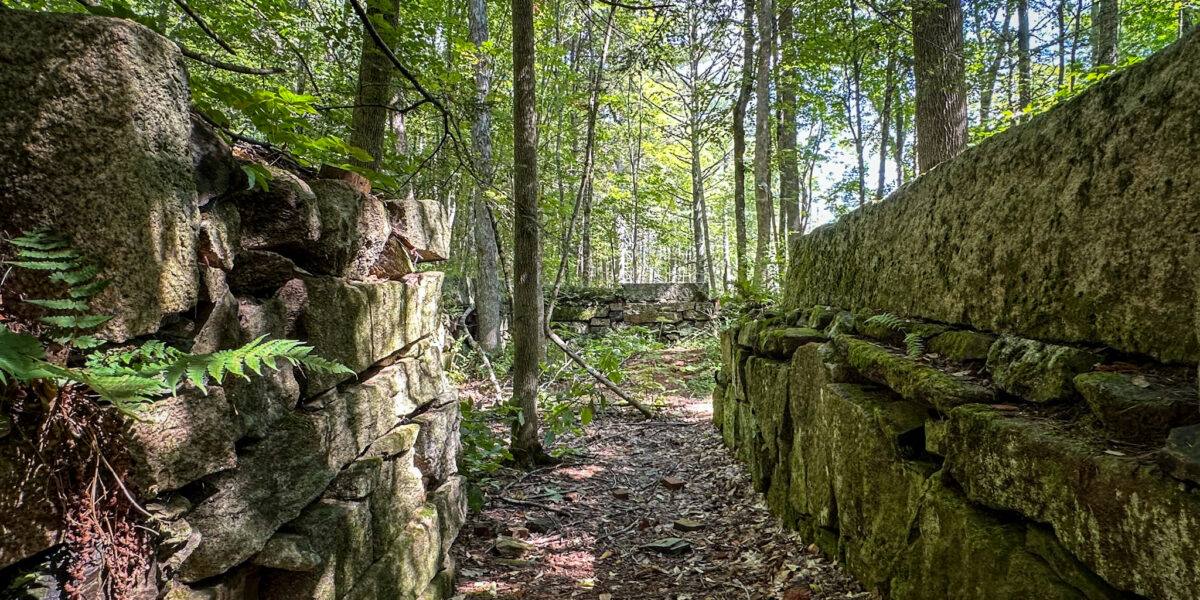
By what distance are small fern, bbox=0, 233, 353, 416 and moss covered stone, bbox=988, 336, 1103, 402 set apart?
7.50 ft

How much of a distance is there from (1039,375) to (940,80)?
223 inches

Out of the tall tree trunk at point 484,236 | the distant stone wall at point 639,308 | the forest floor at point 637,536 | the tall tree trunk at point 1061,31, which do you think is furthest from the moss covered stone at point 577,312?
the tall tree trunk at point 1061,31

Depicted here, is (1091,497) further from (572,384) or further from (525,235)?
(572,384)

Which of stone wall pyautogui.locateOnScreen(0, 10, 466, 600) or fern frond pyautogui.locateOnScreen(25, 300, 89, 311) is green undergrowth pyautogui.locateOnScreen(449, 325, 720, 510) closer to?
stone wall pyautogui.locateOnScreen(0, 10, 466, 600)

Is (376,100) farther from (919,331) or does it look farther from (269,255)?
(919,331)

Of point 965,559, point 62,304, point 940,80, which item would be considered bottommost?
point 965,559

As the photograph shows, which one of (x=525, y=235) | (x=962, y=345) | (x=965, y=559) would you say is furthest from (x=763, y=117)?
(x=965, y=559)

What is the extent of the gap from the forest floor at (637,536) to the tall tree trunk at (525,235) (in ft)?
2.20

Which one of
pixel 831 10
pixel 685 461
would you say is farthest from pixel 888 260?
pixel 831 10

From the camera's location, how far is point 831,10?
8.46 meters

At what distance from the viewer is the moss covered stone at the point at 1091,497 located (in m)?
1.16

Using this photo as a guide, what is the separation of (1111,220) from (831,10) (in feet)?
26.7

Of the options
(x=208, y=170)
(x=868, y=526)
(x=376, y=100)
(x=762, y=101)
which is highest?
(x=762, y=101)

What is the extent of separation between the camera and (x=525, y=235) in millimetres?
5059
